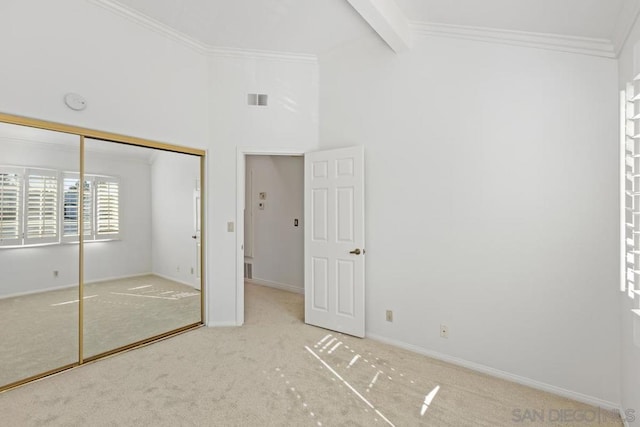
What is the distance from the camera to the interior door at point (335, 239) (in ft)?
11.3

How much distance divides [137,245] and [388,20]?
3156 mm

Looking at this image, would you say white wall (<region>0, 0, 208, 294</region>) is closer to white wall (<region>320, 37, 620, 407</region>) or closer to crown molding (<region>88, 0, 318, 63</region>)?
crown molding (<region>88, 0, 318, 63</region>)

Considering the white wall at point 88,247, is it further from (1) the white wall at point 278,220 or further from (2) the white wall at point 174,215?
(1) the white wall at point 278,220

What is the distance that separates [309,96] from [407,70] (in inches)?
47.5

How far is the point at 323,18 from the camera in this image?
3078 mm

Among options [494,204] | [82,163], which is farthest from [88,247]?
[494,204]

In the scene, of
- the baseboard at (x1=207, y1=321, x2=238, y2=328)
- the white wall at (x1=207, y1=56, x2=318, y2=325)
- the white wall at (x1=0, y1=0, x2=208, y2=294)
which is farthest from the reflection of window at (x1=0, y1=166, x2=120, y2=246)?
the baseboard at (x1=207, y1=321, x2=238, y2=328)

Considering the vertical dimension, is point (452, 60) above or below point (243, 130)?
above

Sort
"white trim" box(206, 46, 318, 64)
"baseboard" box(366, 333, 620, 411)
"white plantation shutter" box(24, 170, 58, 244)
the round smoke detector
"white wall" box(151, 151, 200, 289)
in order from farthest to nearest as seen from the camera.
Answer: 1. "white trim" box(206, 46, 318, 64)
2. "white wall" box(151, 151, 200, 289)
3. the round smoke detector
4. "white plantation shutter" box(24, 170, 58, 244)
5. "baseboard" box(366, 333, 620, 411)

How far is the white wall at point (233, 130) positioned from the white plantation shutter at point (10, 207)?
1642mm

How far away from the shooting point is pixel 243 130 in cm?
376

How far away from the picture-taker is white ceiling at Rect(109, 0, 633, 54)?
2150 mm

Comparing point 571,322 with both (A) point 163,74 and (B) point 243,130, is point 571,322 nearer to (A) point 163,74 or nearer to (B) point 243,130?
(B) point 243,130

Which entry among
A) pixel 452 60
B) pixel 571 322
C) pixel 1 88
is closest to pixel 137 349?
pixel 1 88
